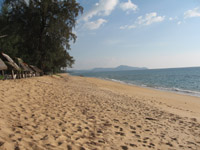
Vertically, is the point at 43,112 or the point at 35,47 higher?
the point at 35,47

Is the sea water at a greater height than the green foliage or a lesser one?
lesser

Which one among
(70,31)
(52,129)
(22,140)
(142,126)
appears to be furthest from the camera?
(70,31)

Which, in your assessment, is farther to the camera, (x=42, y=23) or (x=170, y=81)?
(x=170, y=81)

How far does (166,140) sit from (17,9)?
20894mm

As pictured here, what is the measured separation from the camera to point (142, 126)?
453cm

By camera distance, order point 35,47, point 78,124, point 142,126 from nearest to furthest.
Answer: point 78,124 → point 142,126 → point 35,47

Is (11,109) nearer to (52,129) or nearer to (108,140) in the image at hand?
(52,129)

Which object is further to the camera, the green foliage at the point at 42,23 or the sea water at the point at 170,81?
the sea water at the point at 170,81

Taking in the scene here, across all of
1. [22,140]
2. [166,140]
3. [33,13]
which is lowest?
[166,140]

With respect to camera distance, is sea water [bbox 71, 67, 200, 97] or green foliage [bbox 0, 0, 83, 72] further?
sea water [bbox 71, 67, 200, 97]

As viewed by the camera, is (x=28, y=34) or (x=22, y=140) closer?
(x=22, y=140)

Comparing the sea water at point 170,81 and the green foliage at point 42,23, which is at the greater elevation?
the green foliage at point 42,23

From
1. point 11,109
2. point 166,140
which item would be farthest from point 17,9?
point 166,140

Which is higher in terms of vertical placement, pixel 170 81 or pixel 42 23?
pixel 42 23
